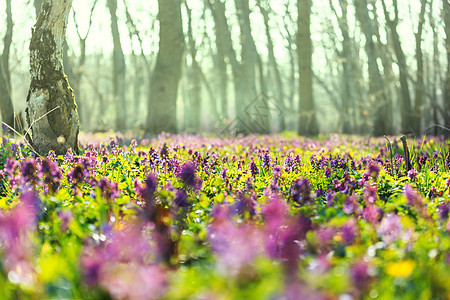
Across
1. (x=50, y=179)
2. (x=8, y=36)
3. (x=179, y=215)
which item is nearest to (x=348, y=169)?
(x=179, y=215)

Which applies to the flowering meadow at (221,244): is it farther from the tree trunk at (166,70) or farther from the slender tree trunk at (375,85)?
the slender tree trunk at (375,85)

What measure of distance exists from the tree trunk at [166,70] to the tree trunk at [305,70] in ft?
18.8

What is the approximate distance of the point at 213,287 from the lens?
2150 mm

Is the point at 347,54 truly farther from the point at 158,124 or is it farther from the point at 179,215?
the point at 179,215

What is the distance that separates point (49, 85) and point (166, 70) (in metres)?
8.56

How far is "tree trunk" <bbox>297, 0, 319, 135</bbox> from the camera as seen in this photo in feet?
63.5

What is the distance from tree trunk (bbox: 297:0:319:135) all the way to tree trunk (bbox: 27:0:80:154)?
13.0 m

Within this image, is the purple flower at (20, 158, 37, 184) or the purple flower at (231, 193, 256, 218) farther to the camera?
the purple flower at (20, 158, 37, 184)

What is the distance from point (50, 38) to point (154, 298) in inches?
271

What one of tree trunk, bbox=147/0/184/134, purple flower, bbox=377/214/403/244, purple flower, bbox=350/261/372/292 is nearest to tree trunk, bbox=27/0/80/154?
purple flower, bbox=377/214/403/244

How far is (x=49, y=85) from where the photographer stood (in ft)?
25.6

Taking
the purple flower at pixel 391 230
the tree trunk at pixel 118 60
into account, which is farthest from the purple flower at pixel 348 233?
the tree trunk at pixel 118 60

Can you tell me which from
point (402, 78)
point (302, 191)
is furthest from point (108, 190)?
point (402, 78)

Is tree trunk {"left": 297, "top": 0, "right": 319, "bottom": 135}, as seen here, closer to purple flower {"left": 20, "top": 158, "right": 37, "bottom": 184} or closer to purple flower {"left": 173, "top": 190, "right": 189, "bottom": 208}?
purple flower {"left": 20, "top": 158, "right": 37, "bottom": 184}
